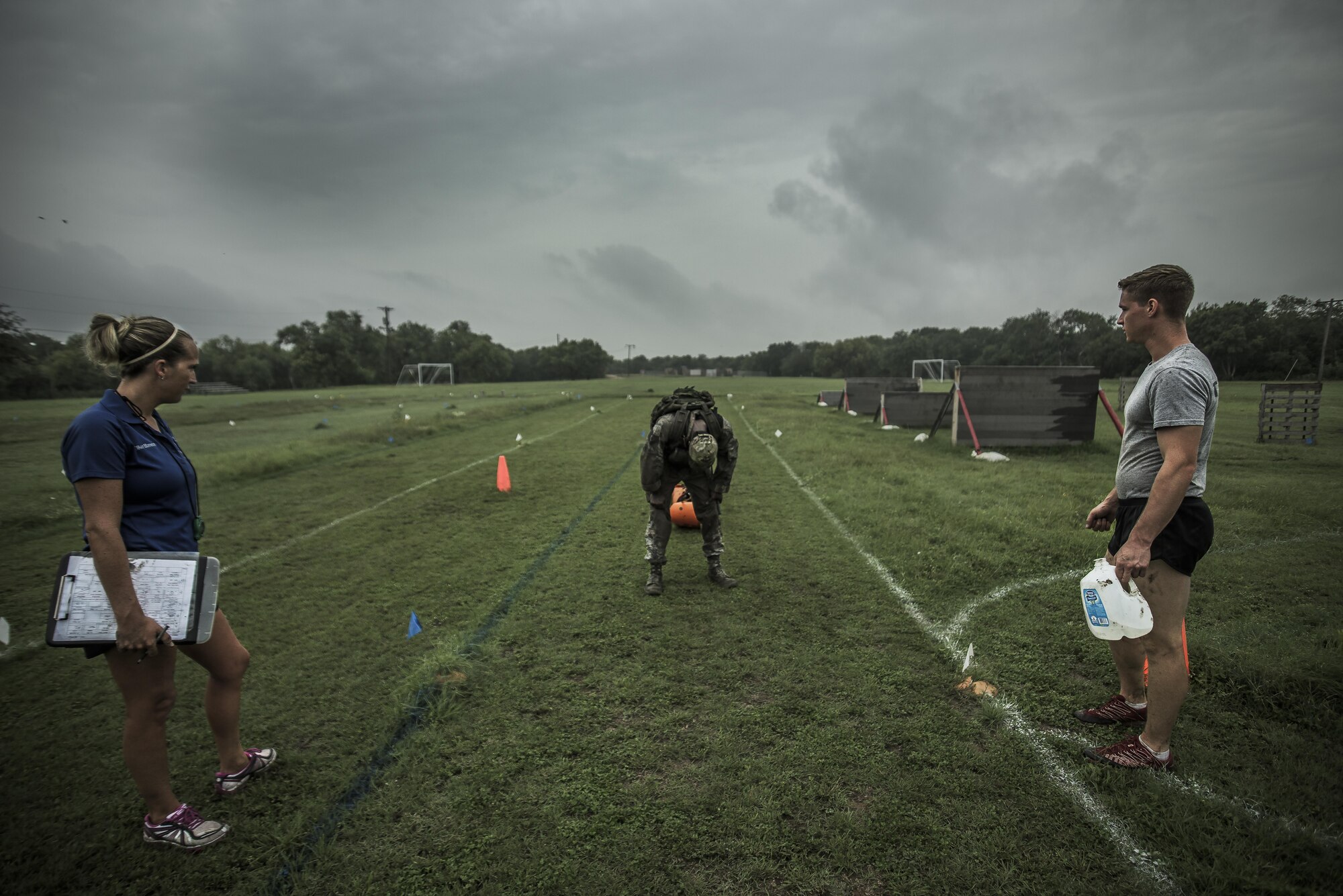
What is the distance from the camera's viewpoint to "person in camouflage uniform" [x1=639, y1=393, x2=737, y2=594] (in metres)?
5.09

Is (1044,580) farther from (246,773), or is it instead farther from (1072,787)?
(246,773)

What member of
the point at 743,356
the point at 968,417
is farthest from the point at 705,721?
the point at 743,356

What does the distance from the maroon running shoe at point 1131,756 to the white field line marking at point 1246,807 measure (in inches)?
2.1

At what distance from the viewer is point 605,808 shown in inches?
107

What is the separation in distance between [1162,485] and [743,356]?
14858 centimetres

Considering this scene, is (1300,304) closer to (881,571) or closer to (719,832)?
(881,571)

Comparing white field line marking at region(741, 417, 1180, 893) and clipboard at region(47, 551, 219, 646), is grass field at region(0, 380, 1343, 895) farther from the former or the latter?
clipboard at region(47, 551, 219, 646)

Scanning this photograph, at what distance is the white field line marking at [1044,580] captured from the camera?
15.0 ft

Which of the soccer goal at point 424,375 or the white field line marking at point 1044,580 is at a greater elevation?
the soccer goal at point 424,375

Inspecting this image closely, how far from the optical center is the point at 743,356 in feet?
486

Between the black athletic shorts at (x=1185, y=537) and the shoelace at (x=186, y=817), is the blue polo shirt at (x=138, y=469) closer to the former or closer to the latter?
the shoelace at (x=186, y=817)

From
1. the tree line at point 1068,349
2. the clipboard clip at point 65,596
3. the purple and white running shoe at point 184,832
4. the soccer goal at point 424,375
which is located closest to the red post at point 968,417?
the tree line at point 1068,349

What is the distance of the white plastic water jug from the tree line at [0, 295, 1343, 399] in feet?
73.9

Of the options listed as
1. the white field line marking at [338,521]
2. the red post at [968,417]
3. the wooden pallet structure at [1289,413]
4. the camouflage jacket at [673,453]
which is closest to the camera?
the camouflage jacket at [673,453]
